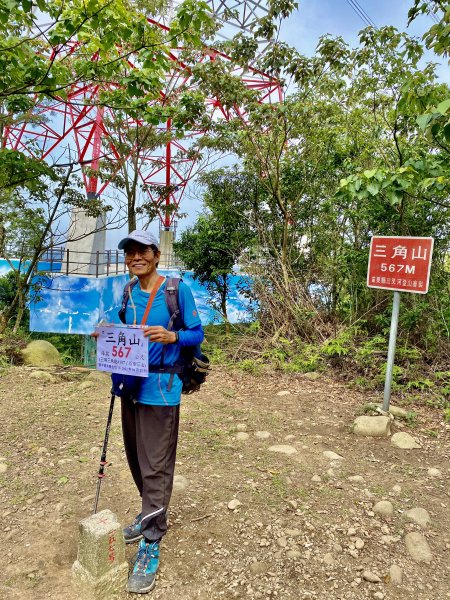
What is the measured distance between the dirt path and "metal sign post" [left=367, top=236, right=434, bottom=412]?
1.10 meters

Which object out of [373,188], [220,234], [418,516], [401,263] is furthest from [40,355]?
[418,516]

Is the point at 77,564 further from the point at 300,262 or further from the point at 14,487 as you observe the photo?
the point at 300,262

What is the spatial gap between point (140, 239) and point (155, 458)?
3.49 feet

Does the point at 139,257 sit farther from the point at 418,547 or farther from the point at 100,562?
the point at 418,547

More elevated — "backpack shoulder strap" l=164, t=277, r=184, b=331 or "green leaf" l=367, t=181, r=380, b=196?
"green leaf" l=367, t=181, r=380, b=196

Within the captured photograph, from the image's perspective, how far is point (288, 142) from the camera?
24.7 ft

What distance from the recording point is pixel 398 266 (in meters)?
4.10

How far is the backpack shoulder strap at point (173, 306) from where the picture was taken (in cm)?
209

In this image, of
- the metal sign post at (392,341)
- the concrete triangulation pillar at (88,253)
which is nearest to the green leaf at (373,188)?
the metal sign post at (392,341)

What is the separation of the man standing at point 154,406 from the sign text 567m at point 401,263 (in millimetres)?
2660

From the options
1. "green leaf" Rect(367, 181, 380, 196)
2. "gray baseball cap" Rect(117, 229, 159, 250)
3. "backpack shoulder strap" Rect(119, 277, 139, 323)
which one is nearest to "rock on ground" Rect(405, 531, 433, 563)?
"backpack shoulder strap" Rect(119, 277, 139, 323)

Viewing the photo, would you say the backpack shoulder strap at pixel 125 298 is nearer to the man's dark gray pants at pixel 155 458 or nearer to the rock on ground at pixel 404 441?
the man's dark gray pants at pixel 155 458

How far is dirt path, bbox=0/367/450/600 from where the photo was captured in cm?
211

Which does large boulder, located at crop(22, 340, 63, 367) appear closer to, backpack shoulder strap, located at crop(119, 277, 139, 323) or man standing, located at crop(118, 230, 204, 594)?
backpack shoulder strap, located at crop(119, 277, 139, 323)
